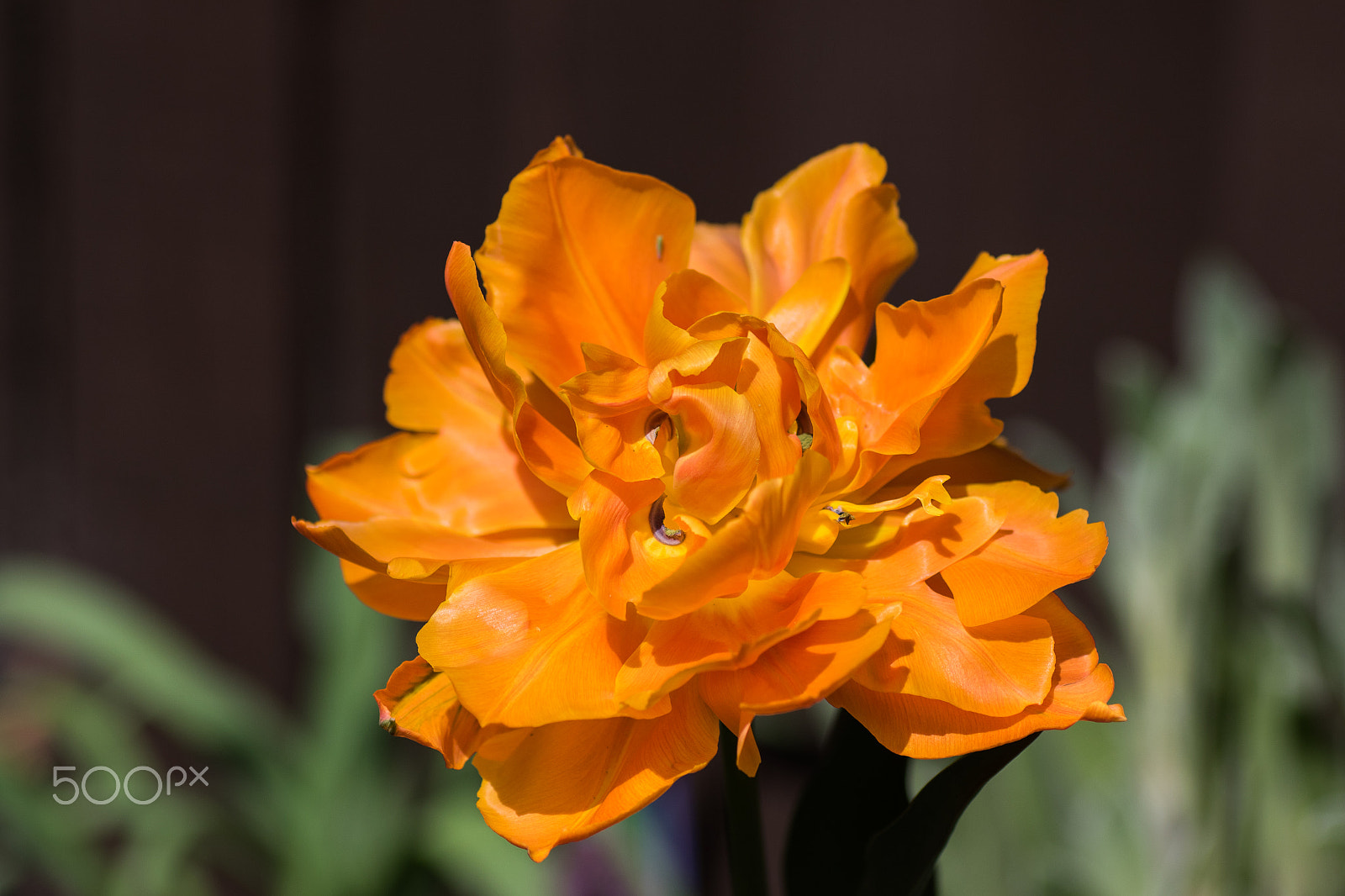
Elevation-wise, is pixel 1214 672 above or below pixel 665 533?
below

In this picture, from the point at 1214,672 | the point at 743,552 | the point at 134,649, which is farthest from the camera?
the point at 134,649

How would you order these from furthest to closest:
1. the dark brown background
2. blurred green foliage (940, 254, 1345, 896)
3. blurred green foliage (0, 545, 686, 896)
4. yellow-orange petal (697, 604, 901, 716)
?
the dark brown background → blurred green foliage (0, 545, 686, 896) → blurred green foliage (940, 254, 1345, 896) → yellow-orange petal (697, 604, 901, 716)

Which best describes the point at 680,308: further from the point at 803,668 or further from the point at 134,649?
the point at 134,649

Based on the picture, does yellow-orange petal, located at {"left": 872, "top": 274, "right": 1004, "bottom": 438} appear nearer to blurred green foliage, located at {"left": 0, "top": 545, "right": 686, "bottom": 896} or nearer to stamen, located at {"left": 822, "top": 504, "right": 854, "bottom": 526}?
stamen, located at {"left": 822, "top": 504, "right": 854, "bottom": 526}

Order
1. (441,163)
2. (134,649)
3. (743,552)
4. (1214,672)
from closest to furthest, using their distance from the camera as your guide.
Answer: (743,552) < (1214,672) < (134,649) < (441,163)

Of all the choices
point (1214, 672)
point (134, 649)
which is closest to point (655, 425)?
point (1214, 672)

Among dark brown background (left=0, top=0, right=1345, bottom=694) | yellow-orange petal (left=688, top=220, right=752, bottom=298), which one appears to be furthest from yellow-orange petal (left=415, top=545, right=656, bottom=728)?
dark brown background (left=0, top=0, right=1345, bottom=694)

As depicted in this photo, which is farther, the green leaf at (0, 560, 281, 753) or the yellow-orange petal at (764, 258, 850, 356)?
the green leaf at (0, 560, 281, 753)

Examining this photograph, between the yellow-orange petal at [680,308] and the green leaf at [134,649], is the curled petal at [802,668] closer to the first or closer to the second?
the yellow-orange petal at [680,308]
